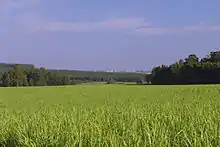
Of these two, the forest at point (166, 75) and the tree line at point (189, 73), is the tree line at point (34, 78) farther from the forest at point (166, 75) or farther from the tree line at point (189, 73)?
the tree line at point (189, 73)

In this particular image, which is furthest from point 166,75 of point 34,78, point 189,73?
point 34,78

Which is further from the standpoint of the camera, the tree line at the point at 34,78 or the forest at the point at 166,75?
the tree line at the point at 34,78

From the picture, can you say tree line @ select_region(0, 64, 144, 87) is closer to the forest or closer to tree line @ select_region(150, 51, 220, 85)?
the forest

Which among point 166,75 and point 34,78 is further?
point 34,78

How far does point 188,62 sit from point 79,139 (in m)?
63.1

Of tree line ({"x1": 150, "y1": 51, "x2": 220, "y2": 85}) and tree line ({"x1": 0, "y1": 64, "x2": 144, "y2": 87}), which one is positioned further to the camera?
tree line ({"x1": 0, "y1": 64, "x2": 144, "y2": 87})

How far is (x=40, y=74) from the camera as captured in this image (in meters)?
70.6

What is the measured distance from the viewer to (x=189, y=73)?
60.7 meters

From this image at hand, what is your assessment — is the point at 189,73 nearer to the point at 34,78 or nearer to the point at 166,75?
the point at 166,75

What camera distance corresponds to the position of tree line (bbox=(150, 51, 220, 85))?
57344 millimetres

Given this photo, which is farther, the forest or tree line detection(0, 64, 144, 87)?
tree line detection(0, 64, 144, 87)

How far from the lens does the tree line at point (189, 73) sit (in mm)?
57344

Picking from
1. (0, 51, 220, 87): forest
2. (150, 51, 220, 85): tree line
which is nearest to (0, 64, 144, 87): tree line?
(0, 51, 220, 87): forest

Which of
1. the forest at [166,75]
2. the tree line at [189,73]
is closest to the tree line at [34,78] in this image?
the forest at [166,75]
